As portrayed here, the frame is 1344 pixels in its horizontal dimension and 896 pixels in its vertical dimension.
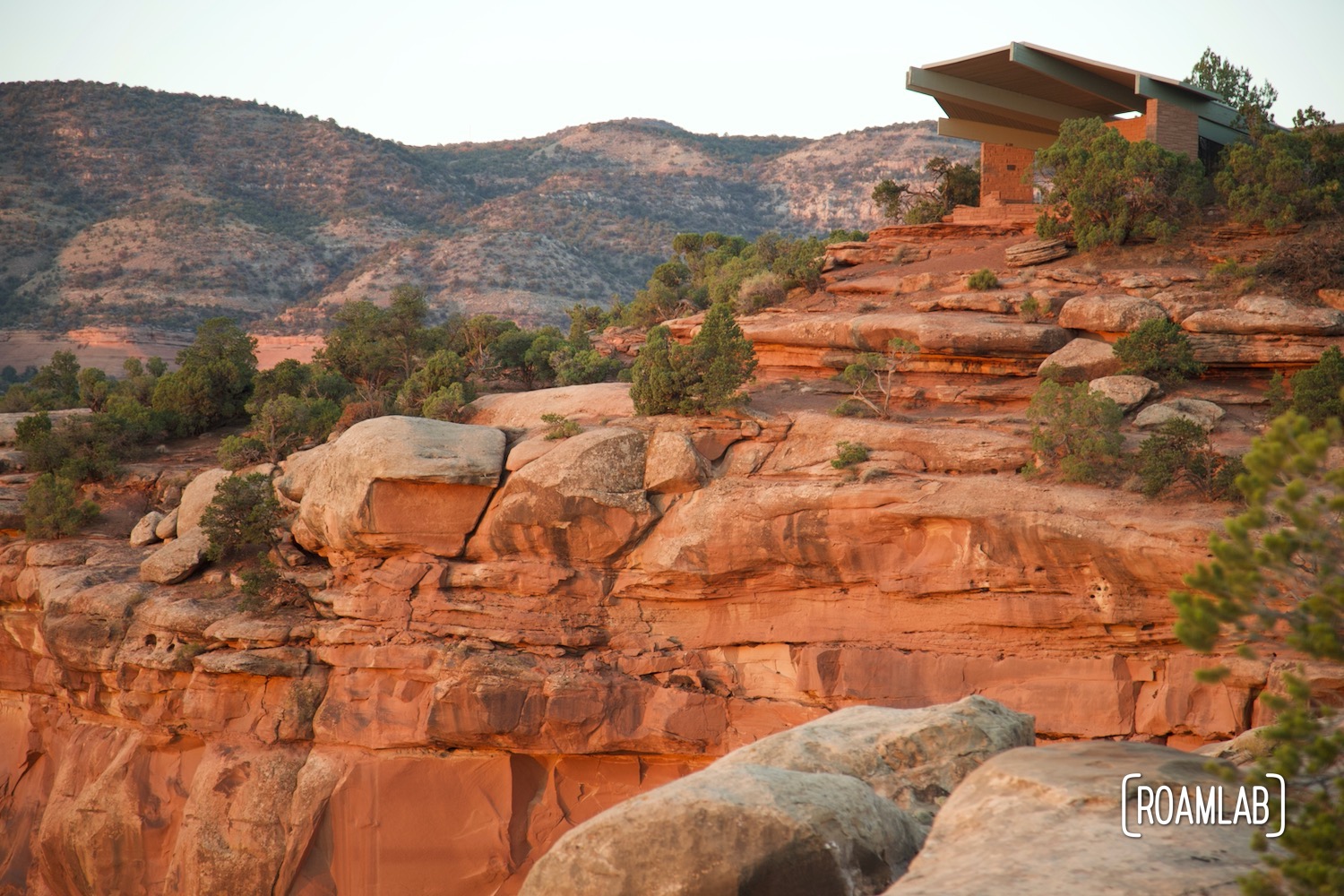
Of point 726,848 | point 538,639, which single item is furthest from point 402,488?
point 726,848

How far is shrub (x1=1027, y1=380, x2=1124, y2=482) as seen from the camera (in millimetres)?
19812

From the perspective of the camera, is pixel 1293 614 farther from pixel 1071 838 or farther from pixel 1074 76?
pixel 1074 76

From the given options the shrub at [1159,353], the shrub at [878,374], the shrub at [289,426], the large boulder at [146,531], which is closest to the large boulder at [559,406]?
the shrub at [289,426]

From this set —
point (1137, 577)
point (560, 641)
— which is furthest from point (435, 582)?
point (1137, 577)

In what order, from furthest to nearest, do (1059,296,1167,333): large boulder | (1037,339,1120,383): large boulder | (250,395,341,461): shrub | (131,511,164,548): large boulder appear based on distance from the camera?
(250,395,341,461): shrub
(131,511,164,548): large boulder
(1059,296,1167,333): large boulder
(1037,339,1120,383): large boulder

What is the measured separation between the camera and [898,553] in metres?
20.3

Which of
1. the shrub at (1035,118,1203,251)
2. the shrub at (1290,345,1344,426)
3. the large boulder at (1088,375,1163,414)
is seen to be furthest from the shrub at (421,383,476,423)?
the shrub at (1290,345,1344,426)

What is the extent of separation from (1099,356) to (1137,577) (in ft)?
24.1

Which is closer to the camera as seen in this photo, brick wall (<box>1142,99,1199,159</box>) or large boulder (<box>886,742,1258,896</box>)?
large boulder (<box>886,742,1258,896</box>)

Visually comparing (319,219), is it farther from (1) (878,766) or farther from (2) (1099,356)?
(1) (878,766)

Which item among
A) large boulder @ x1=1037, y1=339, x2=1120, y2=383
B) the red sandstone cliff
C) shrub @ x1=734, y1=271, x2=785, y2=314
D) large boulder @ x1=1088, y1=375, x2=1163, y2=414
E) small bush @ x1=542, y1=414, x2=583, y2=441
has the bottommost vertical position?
the red sandstone cliff

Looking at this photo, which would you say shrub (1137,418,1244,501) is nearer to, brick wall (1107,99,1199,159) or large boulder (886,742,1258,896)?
large boulder (886,742,1258,896)

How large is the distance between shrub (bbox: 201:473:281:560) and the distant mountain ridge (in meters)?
38.8

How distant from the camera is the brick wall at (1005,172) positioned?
3334 centimetres
